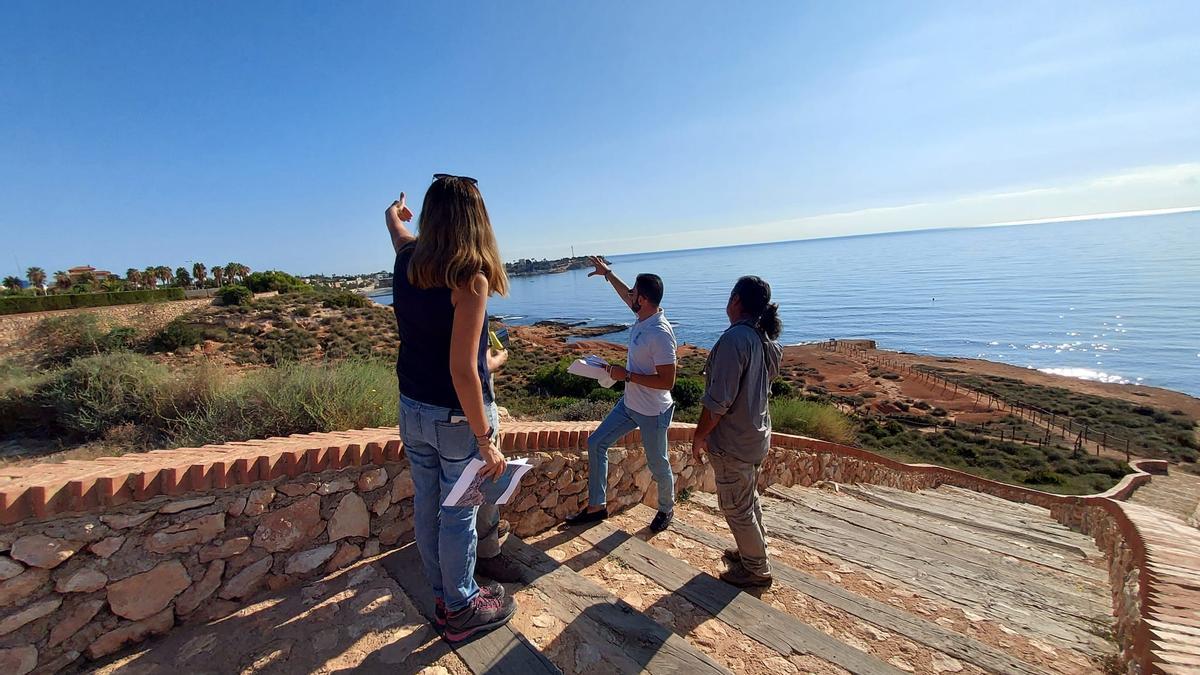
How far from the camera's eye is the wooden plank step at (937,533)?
387 centimetres

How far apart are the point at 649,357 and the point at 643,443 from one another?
638 mm

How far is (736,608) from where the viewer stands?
2412 millimetres

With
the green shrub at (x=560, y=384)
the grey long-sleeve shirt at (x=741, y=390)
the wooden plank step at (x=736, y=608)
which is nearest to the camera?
the wooden plank step at (x=736, y=608)

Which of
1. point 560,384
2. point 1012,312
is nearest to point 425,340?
point 560,384

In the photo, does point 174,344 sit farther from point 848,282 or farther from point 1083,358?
point 848,282

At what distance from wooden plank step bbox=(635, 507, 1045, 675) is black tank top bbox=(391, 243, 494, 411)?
227cm

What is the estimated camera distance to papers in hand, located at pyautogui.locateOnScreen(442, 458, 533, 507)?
188cm

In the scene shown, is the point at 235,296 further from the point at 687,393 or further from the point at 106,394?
the point at 687,393

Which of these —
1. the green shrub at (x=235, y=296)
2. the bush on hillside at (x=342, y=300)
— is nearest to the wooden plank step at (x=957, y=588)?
the green shrub at (x=235, y=296)

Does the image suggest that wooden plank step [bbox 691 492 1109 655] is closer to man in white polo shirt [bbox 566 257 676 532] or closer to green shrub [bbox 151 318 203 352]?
man in white polo shirt [bbox 566 257 676 532]

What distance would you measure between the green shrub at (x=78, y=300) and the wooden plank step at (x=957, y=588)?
1105 inches

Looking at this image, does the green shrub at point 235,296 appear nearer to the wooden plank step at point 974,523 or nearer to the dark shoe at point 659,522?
the dark shoe at point 659,522

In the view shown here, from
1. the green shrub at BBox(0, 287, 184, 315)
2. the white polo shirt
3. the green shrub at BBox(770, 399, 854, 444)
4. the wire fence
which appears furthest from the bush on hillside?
the wire fence

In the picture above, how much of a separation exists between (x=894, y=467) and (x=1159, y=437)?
20.3m
